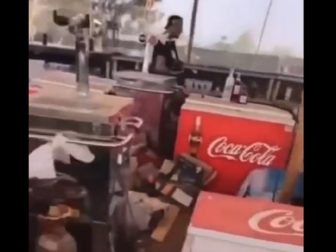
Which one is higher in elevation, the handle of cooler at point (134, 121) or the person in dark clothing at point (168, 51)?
the person in dark clothing at point (168, 51)

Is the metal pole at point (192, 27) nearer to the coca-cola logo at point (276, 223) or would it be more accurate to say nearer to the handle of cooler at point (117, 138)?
the handle of cooler at point (117, 138)

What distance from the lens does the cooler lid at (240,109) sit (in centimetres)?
75

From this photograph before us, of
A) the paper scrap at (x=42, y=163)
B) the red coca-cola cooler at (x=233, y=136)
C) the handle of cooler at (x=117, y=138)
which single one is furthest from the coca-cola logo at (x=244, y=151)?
the paper scrap at (x=42, y=163)

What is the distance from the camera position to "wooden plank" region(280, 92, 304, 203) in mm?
750

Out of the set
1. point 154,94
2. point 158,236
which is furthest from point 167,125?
point 158,236

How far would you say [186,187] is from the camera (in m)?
0.80

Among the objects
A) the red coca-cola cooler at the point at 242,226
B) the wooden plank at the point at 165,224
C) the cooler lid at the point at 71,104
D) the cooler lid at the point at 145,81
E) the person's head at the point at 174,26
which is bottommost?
the wooden plank at the point at 165,224

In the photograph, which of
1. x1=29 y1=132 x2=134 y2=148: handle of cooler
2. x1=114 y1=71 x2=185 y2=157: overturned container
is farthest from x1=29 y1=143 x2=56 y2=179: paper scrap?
x1=114 y1=71 x2=185 y2=157: overturned container

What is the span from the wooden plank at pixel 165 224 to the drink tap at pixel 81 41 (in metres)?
0.19

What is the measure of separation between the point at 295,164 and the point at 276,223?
8 centimetres

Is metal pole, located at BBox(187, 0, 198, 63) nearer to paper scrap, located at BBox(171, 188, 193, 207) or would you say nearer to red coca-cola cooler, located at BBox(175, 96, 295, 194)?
red coca-cola cooler, located at BBox(175, 96, 295, 194)

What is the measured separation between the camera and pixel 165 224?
795 millimetres

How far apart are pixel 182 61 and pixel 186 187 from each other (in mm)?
171
